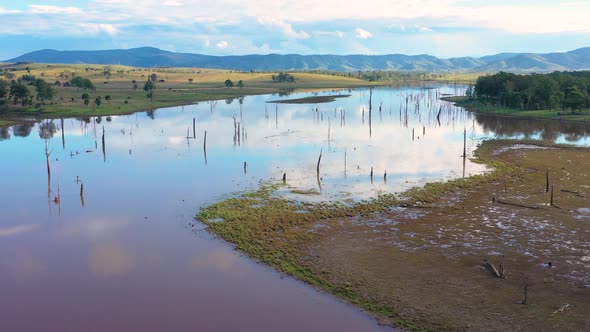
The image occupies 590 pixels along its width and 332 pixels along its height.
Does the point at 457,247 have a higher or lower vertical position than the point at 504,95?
lower

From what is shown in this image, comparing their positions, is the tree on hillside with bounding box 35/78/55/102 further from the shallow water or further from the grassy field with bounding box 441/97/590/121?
the grassy field with bounding box 441/97/590/121

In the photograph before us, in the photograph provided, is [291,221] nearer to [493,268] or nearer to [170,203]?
[170,203]

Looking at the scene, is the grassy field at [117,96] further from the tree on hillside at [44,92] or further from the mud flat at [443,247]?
the mud flat at [443,247]

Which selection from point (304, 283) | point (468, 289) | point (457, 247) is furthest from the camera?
point (457, 247)

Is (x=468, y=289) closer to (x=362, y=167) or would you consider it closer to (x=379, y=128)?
(x=362, y=167)

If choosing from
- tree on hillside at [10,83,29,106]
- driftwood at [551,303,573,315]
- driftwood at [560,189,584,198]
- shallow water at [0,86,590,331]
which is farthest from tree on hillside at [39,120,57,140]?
driftwood at [551,303,573,315]

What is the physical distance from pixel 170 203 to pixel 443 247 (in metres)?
21.4

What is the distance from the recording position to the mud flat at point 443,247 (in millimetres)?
21172

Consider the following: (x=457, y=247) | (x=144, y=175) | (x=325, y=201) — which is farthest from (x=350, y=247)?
(x=144, y=175)

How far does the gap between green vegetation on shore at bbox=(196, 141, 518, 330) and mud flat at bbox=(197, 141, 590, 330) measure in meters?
0.07

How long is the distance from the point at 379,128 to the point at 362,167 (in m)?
34.9

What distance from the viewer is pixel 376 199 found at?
3838 centimetres

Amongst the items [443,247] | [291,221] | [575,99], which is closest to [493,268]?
[443,247]

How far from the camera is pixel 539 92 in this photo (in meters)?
99.2
